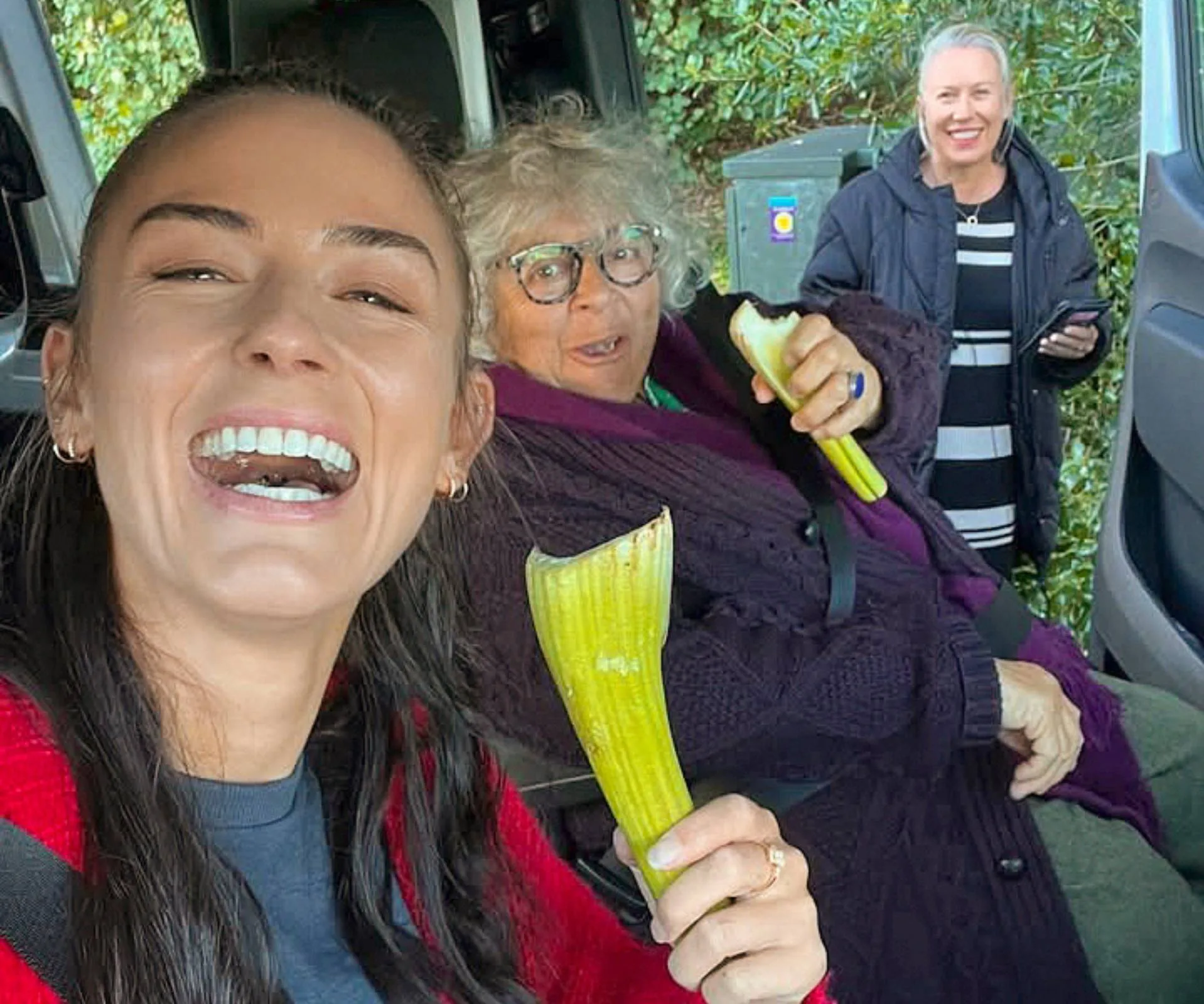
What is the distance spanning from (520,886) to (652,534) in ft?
1.46

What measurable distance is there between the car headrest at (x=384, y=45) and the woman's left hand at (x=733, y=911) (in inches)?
70.2

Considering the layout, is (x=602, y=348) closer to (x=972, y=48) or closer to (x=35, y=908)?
(x=35, y=908)

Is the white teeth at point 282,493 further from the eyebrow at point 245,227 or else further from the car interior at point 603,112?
the car interior at point 603,112

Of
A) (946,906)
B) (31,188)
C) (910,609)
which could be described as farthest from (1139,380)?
(31,188)

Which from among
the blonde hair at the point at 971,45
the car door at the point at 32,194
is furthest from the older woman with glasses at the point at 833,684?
the blonde hair at the point at 971,45

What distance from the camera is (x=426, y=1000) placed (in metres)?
1.28

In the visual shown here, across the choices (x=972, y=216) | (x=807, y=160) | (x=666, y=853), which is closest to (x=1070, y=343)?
(x=972, y=216)

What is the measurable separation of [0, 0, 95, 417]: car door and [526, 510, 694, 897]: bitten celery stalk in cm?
56

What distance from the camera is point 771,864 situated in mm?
1234

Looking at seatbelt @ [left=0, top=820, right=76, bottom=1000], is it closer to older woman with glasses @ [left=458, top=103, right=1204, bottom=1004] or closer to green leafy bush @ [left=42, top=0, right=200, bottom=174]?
older woman with glasses @ [left=458, top=103, right=1204, bottom=1004]

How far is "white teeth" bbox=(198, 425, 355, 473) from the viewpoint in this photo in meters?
1.14

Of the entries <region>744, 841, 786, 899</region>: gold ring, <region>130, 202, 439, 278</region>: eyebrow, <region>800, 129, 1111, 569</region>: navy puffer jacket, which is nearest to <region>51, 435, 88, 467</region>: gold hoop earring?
<region>130, 202, 439, 278</region>: eyebrow

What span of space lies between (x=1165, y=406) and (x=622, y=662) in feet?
4.96

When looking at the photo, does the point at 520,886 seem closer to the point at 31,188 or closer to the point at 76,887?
the point at 76,887
